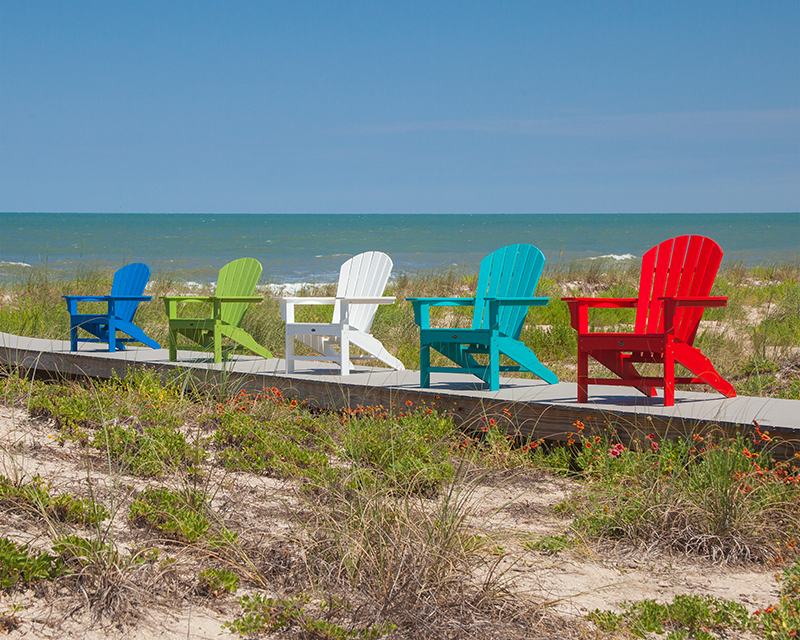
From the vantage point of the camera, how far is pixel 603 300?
4.09 m

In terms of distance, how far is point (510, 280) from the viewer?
15.4 feet

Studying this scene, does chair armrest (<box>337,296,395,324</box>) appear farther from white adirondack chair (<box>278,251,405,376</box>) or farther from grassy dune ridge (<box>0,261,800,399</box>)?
grassy dune ridge (<box>0,261,800,399</box>)

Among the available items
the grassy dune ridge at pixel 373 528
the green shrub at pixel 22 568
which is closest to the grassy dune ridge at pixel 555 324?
the grassy dune ridge at pixel 373 528

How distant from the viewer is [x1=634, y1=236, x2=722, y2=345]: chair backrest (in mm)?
3965

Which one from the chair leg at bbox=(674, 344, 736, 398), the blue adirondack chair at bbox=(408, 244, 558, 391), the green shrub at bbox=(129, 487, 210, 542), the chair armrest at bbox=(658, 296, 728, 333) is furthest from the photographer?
the blue adirondack chair at bbox=(408, 244, 558, 391)

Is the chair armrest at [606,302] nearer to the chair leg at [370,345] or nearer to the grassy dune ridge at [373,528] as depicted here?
the grassy dune ridge at [373,528]

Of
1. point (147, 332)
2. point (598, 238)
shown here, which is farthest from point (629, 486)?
point (598, 238)

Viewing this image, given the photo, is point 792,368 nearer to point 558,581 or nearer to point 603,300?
point 603,300

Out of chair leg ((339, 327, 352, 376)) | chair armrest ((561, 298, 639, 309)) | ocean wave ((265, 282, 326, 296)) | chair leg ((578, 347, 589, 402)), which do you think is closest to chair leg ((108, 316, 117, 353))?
chair leg ((339, 327, 352, 376))

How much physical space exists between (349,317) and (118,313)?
1.95 metres

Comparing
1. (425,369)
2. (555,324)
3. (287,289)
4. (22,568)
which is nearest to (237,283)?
(425,369)

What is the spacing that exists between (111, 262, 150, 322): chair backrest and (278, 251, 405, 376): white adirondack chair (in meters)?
1.49

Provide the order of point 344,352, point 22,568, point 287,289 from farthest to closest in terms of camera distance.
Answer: point 287,289
point 344,352
point 22,568

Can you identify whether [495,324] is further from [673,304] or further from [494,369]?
[673,304]
